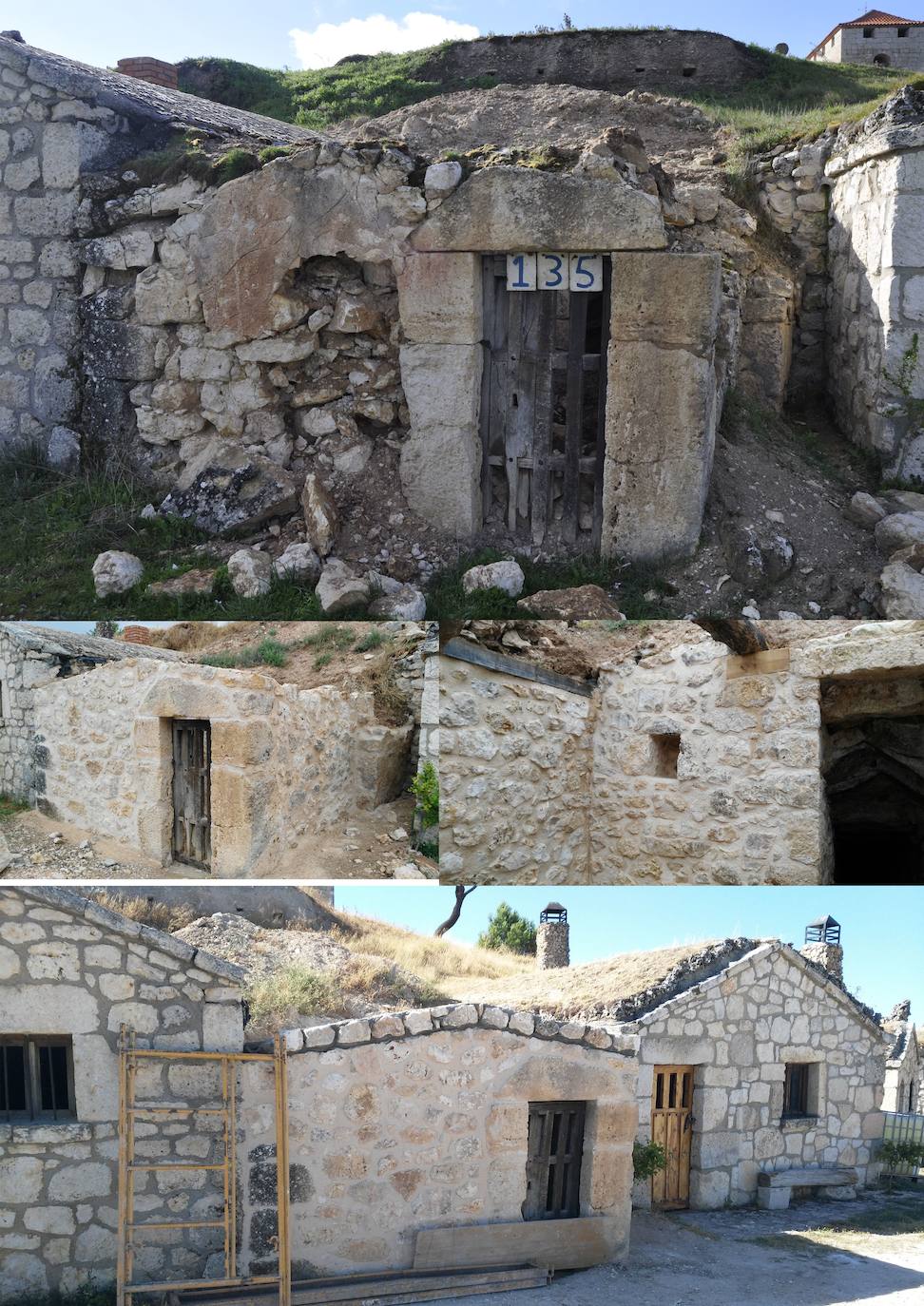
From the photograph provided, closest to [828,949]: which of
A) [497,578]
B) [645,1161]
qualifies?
[645,1161]

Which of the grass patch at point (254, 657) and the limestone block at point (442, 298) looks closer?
the grass patch at point (254, 657)

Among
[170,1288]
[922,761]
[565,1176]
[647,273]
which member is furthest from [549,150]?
[170,1288]

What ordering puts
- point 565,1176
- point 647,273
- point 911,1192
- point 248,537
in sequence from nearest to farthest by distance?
point 565,1176 < point 647,273 < point 248,537 < point 911,1192

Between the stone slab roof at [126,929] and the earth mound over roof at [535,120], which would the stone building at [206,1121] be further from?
the earth mound over roof at [535,120]

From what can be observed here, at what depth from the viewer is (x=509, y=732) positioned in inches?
259

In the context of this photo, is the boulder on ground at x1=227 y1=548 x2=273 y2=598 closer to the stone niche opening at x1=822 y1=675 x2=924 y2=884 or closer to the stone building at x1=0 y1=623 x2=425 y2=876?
the stone building at x1=0 y1=623 x2=425 y2=876

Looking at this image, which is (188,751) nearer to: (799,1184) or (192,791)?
(192,791)

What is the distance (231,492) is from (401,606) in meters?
2.01

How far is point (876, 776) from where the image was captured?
9.10m

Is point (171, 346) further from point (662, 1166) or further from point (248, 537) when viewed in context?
point (662, 1166)

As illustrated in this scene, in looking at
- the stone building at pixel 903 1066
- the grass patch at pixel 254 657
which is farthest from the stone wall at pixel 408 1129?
the stone building at pixel 903 1066

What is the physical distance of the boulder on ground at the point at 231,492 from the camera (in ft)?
29.6

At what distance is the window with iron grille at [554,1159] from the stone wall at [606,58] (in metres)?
17.0

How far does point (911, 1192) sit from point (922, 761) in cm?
524
